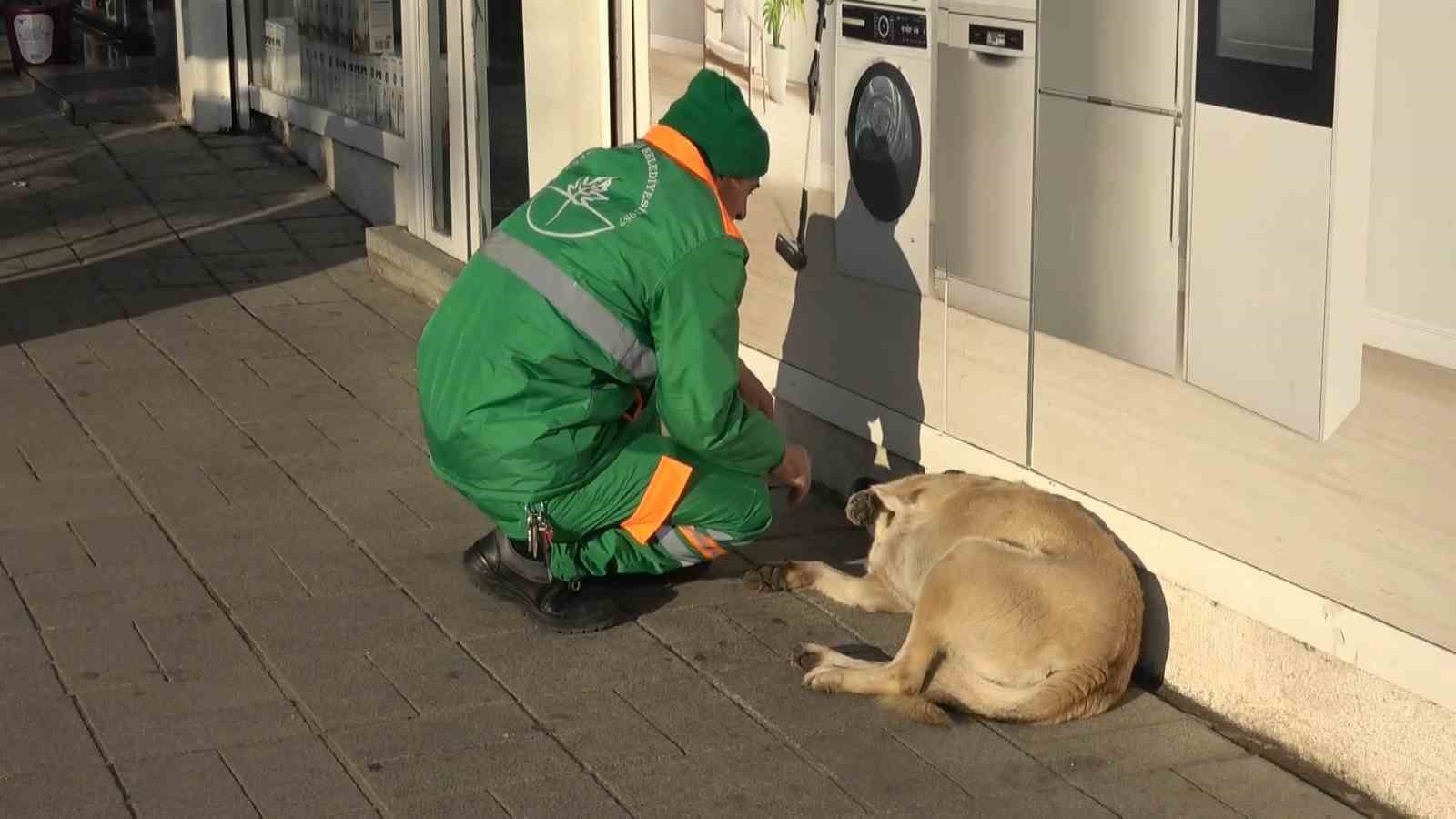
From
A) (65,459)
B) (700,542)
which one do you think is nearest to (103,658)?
(700,542)

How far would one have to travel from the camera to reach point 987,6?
5398 millimetres

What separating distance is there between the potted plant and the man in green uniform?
3.56ft

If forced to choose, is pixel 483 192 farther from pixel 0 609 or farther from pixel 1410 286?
pixel 1410 286

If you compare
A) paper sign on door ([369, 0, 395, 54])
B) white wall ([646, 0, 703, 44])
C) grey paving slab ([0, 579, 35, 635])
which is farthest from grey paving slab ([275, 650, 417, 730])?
paper sign on door ([369, 0, 395, 54])

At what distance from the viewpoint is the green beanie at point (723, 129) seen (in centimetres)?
524

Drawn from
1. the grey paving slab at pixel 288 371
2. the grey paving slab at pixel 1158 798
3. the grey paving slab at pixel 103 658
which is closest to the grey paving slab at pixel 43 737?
the grey paving slab at pixel 103 658

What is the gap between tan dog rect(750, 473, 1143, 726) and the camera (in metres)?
4.66

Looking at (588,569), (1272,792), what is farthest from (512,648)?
(1272,792)

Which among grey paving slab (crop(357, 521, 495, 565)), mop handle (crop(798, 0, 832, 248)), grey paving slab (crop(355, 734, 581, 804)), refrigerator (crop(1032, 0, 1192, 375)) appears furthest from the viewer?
mop handle (crop(798, 0, 832, 248))

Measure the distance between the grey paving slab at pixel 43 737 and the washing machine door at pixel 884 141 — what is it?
2839 millimetres

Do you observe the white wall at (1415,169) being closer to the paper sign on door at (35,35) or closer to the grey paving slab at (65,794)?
the grey paving slab at (65,794)

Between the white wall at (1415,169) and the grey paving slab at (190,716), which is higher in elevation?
the white wall at (1415,169)

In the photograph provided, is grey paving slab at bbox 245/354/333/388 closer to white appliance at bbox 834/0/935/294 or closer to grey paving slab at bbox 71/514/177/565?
grey paving slab at bbox 71/514/177/565

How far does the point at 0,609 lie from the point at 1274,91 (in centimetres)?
374
